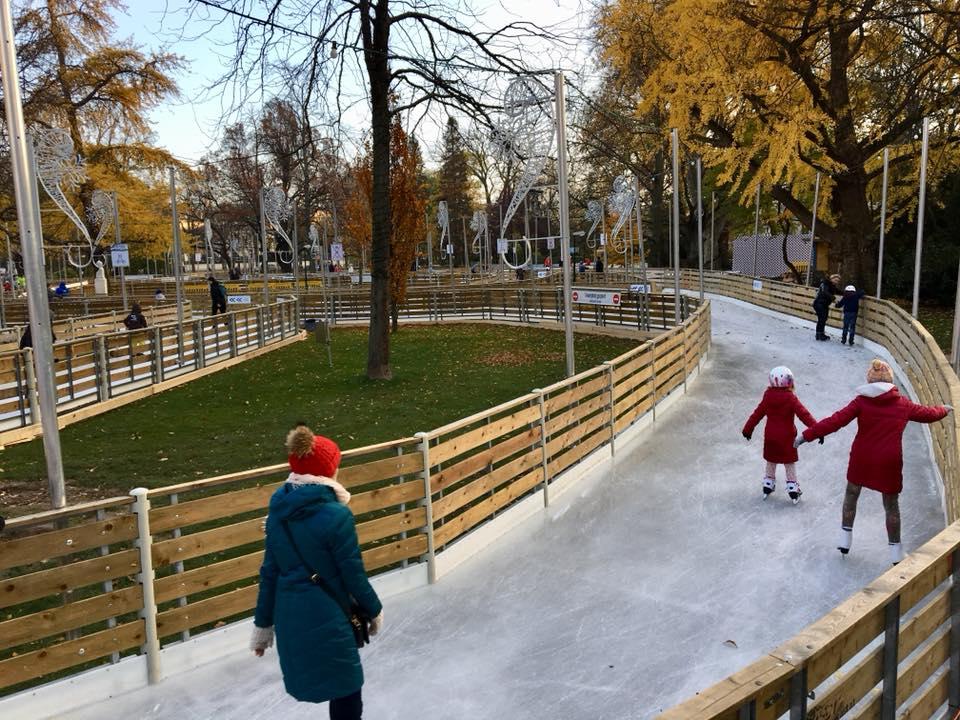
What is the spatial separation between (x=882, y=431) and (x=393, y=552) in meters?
3.92

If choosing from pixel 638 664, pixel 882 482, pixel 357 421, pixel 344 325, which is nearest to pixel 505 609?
pixel 638 664

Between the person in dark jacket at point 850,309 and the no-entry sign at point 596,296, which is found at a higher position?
the no-entry sign at point 596,296

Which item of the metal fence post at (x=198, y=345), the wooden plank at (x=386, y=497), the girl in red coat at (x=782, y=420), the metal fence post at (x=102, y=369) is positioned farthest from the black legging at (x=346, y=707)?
the metal fence post at (x=198, y=345)

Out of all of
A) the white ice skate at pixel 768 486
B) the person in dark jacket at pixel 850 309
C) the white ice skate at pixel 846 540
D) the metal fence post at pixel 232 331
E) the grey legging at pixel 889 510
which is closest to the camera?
the grey legging at pixel 889 510

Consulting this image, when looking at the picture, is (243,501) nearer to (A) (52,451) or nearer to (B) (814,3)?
(A) (52,451)

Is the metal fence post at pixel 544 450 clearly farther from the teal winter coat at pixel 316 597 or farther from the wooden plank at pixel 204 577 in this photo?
the teal winter coat at pixel 316 597

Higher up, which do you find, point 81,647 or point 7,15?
point 7,15

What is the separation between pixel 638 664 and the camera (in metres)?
5.07

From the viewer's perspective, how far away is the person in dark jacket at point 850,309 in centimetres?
1777

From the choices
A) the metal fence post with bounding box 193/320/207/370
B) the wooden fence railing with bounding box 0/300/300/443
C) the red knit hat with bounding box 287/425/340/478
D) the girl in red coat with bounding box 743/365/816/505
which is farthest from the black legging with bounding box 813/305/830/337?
the red knit hat with bounding box 287/425/340/478

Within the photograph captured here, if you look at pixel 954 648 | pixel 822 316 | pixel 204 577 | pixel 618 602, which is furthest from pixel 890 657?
pixel 822 316

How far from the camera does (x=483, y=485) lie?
23.7ft

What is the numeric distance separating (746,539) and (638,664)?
2.65 metres

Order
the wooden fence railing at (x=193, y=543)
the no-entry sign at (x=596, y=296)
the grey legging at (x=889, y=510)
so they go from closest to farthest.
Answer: the wooden fence railing at (x=193, y=543)
the grey legging at (x=889, y=510)
the no-entry sign at (x=596, y=296)
